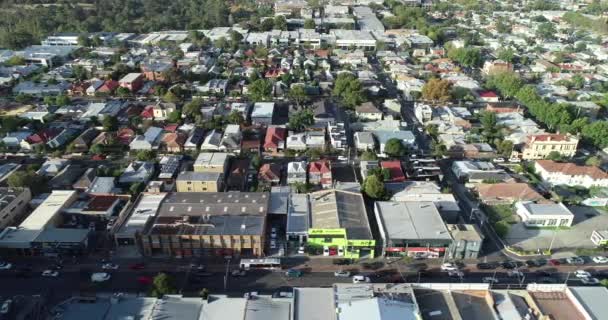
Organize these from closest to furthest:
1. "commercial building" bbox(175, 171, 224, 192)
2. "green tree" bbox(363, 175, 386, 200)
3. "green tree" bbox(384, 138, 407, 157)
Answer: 1. "green tree" bbox(363, 175, 386, 200)
2. "commercial building" bbox(175, 171, 224, 192)
3. "green tree" bbox(384, 138, 407, 157)

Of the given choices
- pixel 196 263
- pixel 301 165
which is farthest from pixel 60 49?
pixel 196 263

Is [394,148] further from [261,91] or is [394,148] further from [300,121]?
[261,91]

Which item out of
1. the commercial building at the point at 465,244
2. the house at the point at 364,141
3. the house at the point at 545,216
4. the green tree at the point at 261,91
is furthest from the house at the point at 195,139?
the house at the point at 545,216

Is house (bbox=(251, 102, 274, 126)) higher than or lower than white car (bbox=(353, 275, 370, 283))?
higher

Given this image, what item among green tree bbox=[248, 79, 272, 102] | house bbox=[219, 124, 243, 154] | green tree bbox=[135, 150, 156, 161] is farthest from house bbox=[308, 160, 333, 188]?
green tree bbox=[248, 79, 272, 102]

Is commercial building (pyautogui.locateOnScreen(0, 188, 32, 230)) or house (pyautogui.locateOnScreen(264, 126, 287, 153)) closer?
commercial building (pyautogui.locateOnScreen(0, 188, 32, 230))

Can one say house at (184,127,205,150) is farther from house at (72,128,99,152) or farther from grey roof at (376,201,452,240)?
grey roof at (376,201,452,240)

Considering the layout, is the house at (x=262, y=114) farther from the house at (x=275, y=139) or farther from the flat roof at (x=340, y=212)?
the flat roof at (x=340, y=212)
